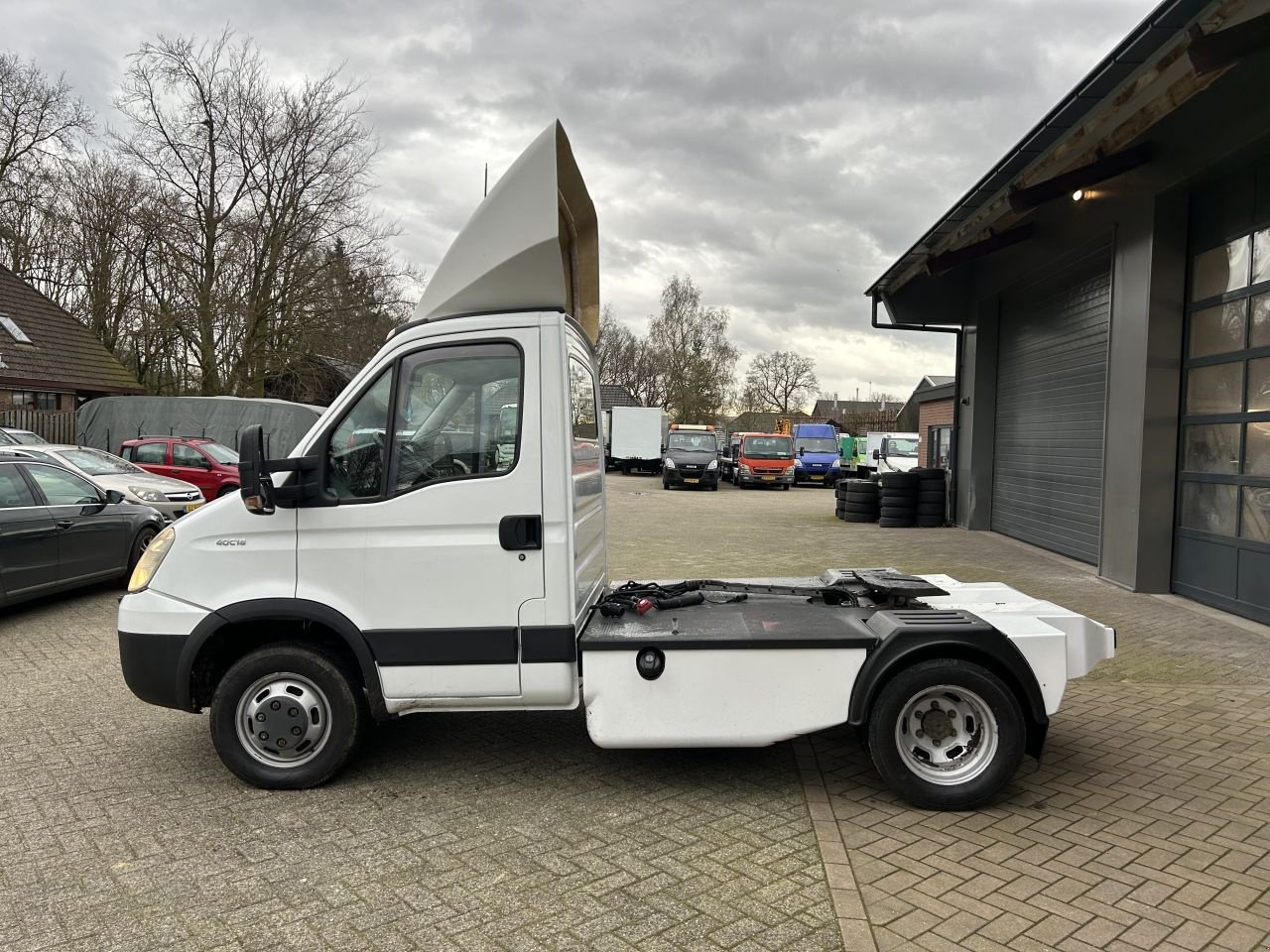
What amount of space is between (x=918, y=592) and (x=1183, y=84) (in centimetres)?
562

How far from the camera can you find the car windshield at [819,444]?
34.0 m

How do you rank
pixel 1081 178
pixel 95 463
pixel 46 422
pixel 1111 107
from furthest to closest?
pixel 46 422 → pixel 95 463 → pixel 1081 178 → pixel 1111 107

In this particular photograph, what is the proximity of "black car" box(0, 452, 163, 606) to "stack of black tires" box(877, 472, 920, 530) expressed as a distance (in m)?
12.4

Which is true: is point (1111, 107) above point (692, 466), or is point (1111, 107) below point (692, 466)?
above

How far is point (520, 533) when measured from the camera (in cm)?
398

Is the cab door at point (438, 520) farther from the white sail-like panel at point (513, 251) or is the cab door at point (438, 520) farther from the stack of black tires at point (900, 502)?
the stack of black tires at point (900, 502)

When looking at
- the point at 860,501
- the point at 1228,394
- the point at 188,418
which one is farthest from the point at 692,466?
the point at 1228,394

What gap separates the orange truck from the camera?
30688 millimetres

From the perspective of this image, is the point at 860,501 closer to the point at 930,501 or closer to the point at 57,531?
the point at 930,501

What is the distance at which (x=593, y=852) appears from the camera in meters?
3.58

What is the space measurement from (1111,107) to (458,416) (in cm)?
674

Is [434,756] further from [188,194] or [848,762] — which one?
[188,194]

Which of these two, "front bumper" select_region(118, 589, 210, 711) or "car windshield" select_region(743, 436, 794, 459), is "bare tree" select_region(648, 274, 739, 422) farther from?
"front bumper" select_region(118, 589, 210, 711)

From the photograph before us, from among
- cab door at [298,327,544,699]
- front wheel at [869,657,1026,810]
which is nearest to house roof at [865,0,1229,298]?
front wheel at [869,657,1026,810]
